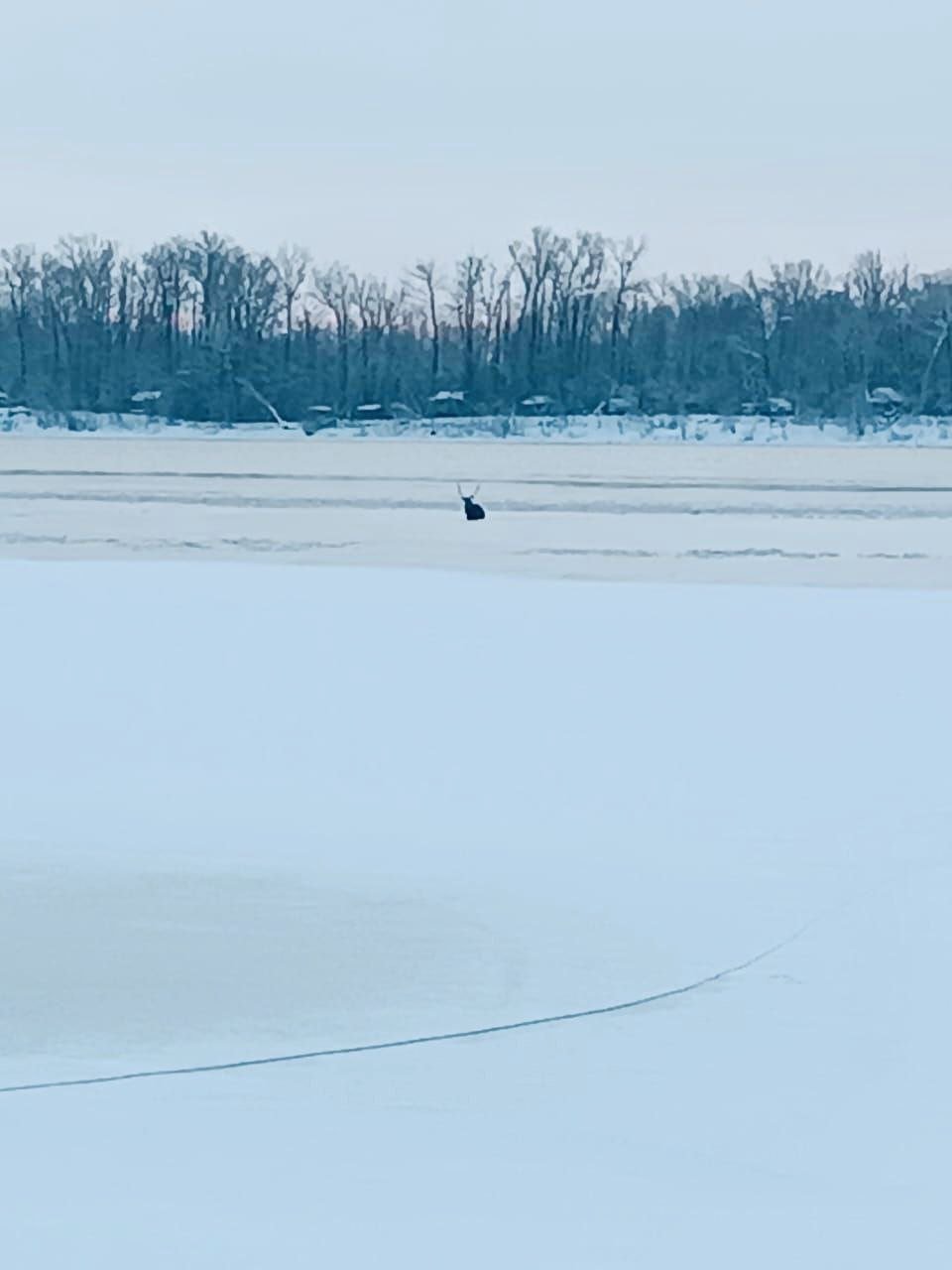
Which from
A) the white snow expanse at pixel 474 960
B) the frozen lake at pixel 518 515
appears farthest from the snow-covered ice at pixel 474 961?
the frozen lake at pixel 518 515

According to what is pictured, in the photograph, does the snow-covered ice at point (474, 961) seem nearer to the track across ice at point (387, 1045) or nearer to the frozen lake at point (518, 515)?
the track across ice at point (387, 1045)

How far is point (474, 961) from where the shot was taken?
528 cm

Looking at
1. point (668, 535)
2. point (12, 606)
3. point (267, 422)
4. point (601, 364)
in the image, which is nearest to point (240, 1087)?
point (12, 606)

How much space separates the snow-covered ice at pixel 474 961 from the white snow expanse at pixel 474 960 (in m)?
0.01

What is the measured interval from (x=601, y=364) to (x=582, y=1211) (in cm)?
7259

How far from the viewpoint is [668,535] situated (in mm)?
22297

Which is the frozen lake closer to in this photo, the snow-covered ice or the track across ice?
the snow-covered ice

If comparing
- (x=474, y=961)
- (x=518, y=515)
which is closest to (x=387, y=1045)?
(x=474, y=961)

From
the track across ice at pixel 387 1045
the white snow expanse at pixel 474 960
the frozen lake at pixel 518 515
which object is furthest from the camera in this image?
the frozen lake at pixel 518 515

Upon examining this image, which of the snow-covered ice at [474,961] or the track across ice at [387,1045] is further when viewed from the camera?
the track across ice at [387,1045]

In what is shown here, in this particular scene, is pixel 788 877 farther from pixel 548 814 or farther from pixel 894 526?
pixel 894 526

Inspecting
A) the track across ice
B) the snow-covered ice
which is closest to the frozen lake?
the snow-covered ice

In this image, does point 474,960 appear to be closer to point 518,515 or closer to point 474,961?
point 474,961

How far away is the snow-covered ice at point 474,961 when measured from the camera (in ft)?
12.0
